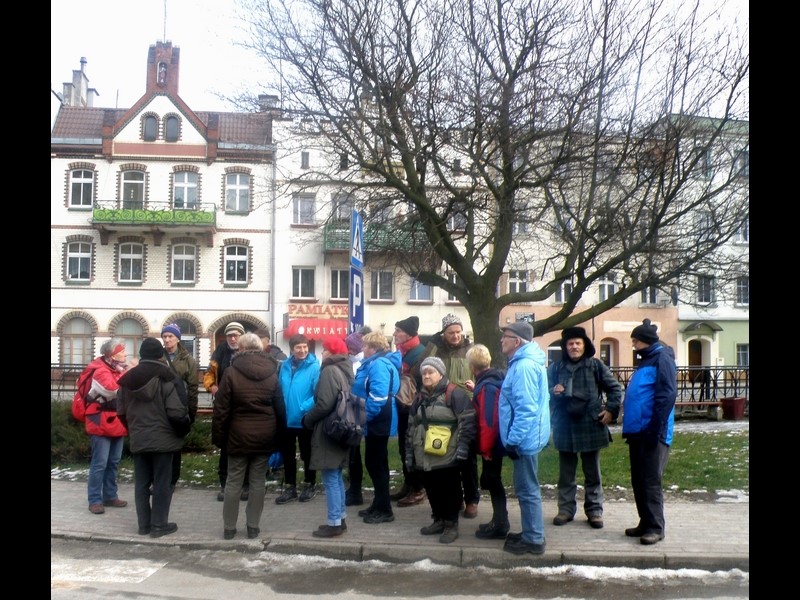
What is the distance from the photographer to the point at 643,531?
22.8 feet

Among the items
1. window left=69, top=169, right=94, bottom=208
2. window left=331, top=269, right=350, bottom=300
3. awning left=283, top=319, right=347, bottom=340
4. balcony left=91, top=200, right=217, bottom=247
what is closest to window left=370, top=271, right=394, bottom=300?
window left=331, top=269, right=350, bottom=300

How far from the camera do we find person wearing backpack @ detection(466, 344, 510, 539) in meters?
6.90

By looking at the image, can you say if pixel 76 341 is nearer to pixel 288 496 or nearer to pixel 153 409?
pixel 288 496

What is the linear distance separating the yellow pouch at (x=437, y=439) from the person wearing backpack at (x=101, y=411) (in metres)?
3.44

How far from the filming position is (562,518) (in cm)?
751

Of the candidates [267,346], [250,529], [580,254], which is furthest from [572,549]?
[580,254]

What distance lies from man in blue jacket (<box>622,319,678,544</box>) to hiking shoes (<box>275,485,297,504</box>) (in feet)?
12.5

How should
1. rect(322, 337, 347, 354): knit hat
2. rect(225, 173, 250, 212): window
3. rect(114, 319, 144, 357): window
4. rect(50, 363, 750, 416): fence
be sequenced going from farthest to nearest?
rect(225, 173, 250, 212): window < rect(114, 319, 144, 357): window < rect(50, 363, 750, 416): fence < rect(322, 337, 347, 354): knit hat

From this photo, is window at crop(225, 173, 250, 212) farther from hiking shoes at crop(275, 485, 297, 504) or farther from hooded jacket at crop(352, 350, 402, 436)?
hooded jacket at crop(352, 350, 402, 436)

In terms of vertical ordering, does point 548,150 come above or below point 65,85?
below

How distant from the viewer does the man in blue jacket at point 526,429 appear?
6.42 m

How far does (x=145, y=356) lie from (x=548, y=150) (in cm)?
755
